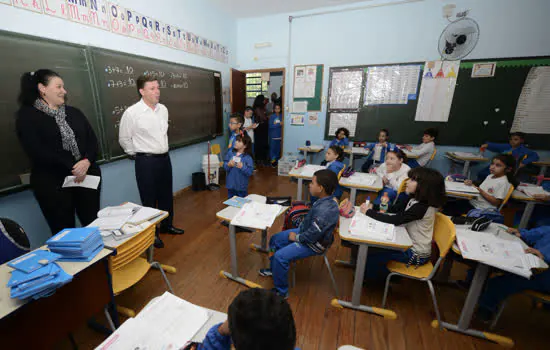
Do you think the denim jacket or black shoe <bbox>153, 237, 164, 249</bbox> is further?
black shoe <bbox>153, 237, 164, 249</bbox>

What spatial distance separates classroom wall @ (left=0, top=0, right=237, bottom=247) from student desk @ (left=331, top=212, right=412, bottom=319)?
7.37ft

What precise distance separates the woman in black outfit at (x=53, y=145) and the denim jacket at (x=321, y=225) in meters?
1.91

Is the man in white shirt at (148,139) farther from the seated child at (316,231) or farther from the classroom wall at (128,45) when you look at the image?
the seated child at (316,231)

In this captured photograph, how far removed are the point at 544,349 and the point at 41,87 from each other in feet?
13.3

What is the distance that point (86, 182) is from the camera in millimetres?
2064

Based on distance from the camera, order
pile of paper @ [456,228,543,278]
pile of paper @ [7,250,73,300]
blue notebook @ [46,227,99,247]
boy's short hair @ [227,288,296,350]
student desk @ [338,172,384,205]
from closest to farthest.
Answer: boy's short hair @ [227,288,296,350] → pile of paper @ [7,250,73,300] → blue notebook @ [46,227,99,247] → pile of paper @ [456,228,543,278] → student desk @ [338,172,384,205]

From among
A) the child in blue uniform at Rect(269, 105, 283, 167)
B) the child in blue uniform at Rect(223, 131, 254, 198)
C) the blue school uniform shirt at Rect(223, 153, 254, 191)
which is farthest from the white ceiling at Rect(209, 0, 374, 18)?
the blue school uniform shirt at Rect(223, 153, 254, 191)

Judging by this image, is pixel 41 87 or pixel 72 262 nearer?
pixel 72 262

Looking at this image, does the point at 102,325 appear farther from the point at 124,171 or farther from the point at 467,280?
the point at 467,280

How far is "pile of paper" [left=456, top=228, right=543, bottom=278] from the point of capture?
1.42 metres

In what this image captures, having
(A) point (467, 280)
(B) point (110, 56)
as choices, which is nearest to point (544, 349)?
(A) point (467, 280)

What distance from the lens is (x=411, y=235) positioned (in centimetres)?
186

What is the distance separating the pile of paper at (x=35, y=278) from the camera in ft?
3.22

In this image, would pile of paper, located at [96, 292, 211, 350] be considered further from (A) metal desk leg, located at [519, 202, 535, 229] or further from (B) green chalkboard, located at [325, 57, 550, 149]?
(B) green chalkboard, located at [325, 57, 550, 149]
